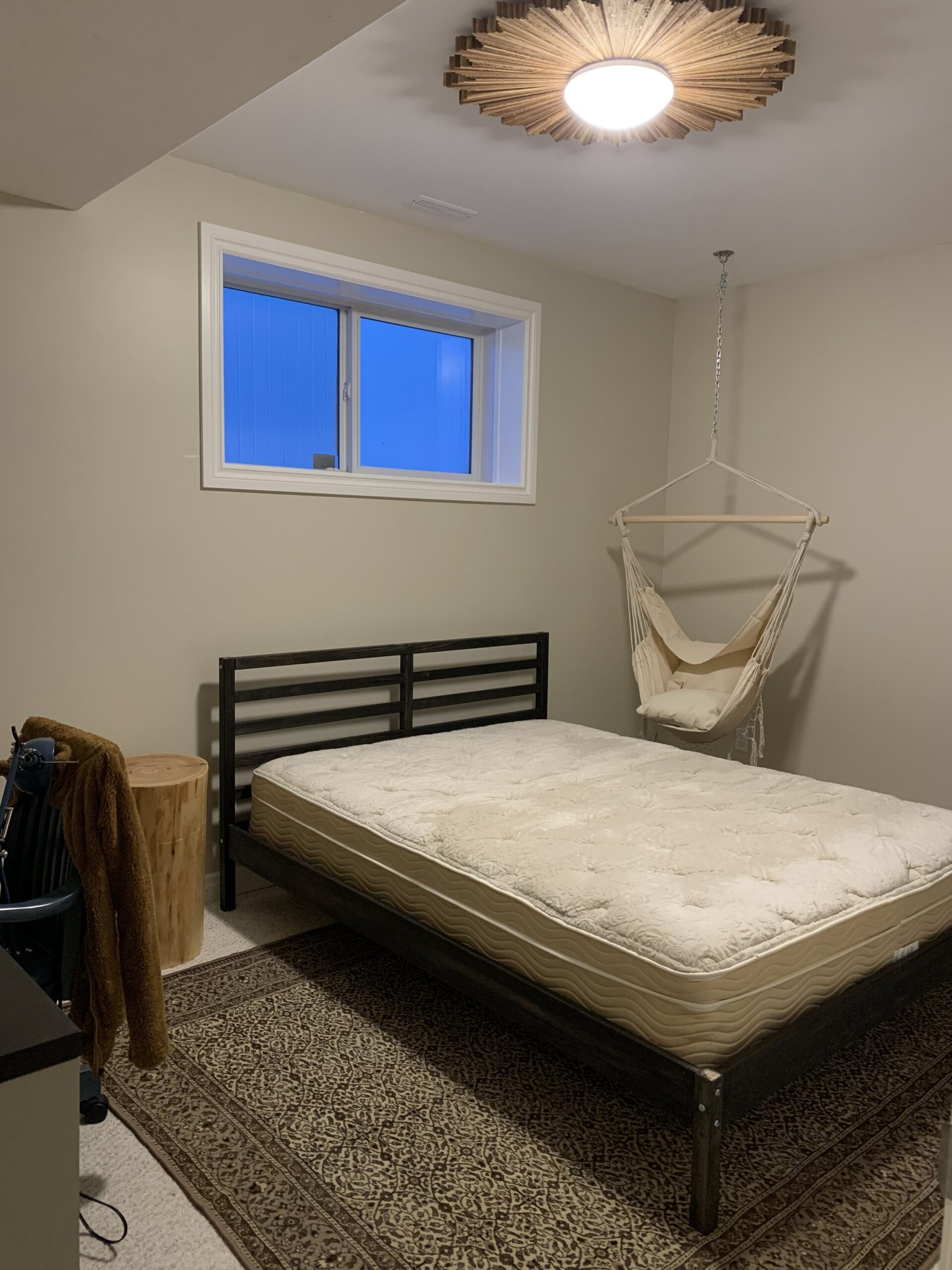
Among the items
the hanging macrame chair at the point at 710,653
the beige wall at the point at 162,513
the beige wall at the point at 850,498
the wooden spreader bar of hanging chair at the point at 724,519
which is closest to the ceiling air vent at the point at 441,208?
the beige wall at the point at 162,513

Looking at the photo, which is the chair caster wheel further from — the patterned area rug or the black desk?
the black desk

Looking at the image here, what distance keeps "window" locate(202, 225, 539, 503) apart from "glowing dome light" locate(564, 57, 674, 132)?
1.29 metres

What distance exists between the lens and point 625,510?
14.1 feet

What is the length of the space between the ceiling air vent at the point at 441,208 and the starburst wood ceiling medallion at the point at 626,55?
790 millimetres

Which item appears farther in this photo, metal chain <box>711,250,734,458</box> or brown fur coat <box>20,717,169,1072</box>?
metal chain <box>711,250,734,458</box>

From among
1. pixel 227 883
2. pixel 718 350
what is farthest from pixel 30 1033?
pixel 718 350

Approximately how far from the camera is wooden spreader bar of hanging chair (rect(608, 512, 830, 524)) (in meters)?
3.64

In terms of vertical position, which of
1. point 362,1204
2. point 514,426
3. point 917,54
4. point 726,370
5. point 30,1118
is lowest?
point 362,1204

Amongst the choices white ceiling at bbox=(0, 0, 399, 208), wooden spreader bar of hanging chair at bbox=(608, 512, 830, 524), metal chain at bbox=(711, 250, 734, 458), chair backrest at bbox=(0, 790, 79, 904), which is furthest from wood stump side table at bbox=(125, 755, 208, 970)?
metal chain at bbox=(711, 250, 734, 458)

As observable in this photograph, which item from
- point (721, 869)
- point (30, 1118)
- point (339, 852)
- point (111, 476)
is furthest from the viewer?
point (111, 476)

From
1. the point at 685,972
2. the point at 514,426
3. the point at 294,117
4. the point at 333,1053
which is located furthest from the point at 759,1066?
the point at 514,426

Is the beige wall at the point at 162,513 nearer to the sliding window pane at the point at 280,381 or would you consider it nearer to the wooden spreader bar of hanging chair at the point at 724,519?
the sliding window pane at the point at 280,381

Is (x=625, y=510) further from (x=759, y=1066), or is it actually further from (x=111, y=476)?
(x=759, y=1066)

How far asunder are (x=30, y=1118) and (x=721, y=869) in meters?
1.51
